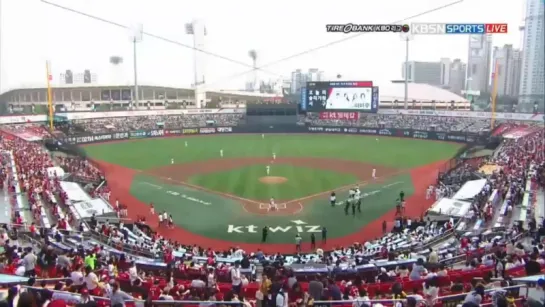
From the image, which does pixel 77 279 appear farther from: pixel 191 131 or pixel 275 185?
pixel 191 131

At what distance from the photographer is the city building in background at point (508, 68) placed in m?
44.9

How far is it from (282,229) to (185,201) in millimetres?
7275

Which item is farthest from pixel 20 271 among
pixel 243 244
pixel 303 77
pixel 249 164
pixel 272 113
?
pixel 303 77

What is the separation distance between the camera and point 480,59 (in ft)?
159

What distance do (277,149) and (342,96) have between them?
9593 mm

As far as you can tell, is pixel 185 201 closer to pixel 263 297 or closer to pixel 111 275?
pixel 111 275

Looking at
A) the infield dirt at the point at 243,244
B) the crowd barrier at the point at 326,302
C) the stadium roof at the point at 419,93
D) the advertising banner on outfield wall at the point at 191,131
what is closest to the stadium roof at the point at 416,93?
the stadium roof at the point at 419,93

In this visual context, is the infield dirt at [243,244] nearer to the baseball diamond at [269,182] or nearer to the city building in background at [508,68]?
the baseball diamond at [269,182]

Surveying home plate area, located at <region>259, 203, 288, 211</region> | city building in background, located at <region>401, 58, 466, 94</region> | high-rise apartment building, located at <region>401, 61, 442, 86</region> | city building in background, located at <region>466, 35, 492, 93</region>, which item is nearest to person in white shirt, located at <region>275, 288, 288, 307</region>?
home plate area, located at <region>259, 203, 288, 211</region>

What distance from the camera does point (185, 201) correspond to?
25.6 meters

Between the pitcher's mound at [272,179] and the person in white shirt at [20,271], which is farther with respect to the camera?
the pitcher's mound at [272,179]

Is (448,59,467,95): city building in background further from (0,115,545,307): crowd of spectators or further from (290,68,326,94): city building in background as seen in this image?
(0,115,545,307): crowd of spectators

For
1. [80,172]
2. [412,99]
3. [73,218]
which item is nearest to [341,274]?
[73,218]

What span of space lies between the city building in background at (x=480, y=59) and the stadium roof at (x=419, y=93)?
1162 inches
